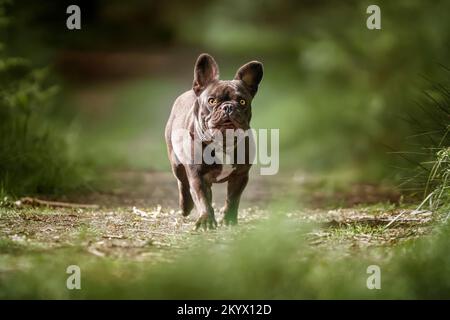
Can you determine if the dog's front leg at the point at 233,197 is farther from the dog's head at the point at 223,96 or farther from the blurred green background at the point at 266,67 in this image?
the blurred green background at the point at 266,67

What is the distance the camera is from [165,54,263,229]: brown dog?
5402 millimetres

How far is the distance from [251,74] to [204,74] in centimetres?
41

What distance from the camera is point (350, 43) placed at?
1302 centimetres

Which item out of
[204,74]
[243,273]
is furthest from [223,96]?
[243,273]

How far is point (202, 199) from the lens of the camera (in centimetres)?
552

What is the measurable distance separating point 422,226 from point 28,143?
458 cm

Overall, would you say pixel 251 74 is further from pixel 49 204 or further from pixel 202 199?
pixel 49 204

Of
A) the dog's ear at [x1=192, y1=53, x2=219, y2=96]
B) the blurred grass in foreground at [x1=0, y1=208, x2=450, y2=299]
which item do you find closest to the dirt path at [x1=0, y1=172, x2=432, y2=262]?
the blurred grass in foreground at [x1=0, y1=208, x2=450, y2=299]

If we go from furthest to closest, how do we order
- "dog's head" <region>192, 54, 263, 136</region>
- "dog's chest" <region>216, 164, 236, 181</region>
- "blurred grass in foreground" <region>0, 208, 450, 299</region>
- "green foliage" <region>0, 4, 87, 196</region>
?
"green foliage" <region>0, 4, 87, 196</region> < "dog's chest" <region>216, 164, 236, 181</region> < "dog's head" <region>192, 54, 263, 136</region> < "blurred grass in foreground" <region>0, 208, 450, 299</region>

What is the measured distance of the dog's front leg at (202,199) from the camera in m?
5.37

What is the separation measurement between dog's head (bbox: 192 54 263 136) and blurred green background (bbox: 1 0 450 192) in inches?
58.4

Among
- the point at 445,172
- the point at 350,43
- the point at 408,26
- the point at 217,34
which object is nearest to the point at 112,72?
the point at 217,34

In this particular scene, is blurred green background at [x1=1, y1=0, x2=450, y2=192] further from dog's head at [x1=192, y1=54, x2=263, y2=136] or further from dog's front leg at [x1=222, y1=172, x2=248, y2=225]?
dog's head at [x1=192, y1=54, x2=263, y2=136]
